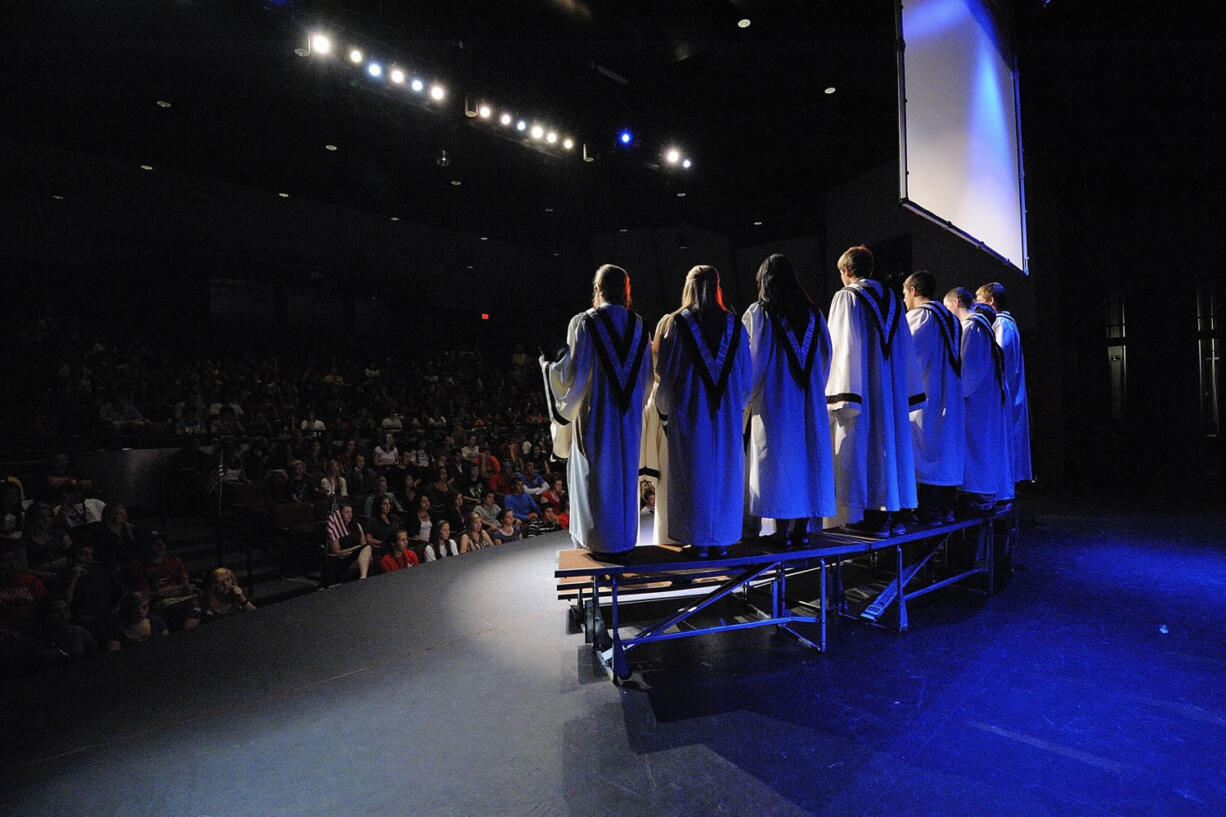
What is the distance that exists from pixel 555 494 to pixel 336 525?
336 centimetres

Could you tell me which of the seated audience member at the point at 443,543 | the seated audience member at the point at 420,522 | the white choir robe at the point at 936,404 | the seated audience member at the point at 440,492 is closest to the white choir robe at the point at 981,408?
the white choir robe at the point at 936,404

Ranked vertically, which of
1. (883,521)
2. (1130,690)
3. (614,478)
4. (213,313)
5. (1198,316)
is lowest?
(1130,690)

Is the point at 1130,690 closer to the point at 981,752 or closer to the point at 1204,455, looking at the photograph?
the point at 981,752

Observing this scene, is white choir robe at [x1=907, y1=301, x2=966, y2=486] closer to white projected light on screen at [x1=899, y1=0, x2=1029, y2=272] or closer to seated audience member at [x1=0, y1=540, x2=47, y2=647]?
white projected light on screen at [x1=899, y1=0, x2=1029, y2=272]

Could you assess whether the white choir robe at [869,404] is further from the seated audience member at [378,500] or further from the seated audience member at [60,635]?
the seated audience member at [378,500]

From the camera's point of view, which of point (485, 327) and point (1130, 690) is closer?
point (1130, 690)

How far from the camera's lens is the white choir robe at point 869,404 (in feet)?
12.6

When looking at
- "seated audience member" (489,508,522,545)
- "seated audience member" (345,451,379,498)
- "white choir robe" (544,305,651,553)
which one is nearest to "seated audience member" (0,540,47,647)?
"white choir robe" (544,305,651,553)

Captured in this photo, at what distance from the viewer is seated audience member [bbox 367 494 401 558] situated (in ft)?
23.0

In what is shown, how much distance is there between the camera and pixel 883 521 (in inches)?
152

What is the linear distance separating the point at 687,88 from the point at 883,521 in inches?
262

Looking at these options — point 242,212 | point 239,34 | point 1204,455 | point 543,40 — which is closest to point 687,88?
point 543,40

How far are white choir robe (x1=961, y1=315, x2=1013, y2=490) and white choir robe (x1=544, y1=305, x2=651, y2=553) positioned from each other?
272 centimetres

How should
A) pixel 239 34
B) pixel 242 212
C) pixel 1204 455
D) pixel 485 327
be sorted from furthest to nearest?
1. pixel 485 327
2. pixel 242 212
3. pixel 1204 455
4. pixel 239 34
